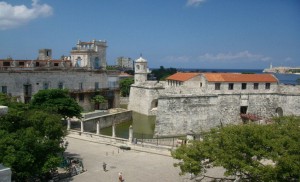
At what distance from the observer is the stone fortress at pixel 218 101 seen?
114ft

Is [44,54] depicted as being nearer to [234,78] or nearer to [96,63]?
[96,63]

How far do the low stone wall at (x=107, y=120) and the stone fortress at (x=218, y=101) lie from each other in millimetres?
6184

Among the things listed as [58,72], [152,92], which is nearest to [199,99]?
[152,92]

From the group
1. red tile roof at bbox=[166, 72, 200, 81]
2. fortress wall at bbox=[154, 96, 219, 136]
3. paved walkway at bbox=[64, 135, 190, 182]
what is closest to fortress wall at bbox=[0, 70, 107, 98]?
red tile roof at bbox=[166, 72, 200, 81]

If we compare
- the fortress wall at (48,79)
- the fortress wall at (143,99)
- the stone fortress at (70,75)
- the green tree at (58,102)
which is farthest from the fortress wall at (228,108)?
the fortress wall at (48,79)

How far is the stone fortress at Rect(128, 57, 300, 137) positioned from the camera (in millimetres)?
34781

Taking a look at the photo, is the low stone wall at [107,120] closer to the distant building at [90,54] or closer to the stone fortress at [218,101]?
the stone fortress at [218,101]

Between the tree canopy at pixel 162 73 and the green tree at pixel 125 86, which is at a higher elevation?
the tree canopy at pixel 162 73

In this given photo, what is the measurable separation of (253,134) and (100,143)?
54.4ft

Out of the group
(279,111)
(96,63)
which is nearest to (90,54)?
(96,63)

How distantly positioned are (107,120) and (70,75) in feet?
30.2

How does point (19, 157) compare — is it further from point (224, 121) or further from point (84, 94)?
point (84, 94)

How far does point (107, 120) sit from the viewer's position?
131 ft

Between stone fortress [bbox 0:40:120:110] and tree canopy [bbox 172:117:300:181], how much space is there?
96.6ft
